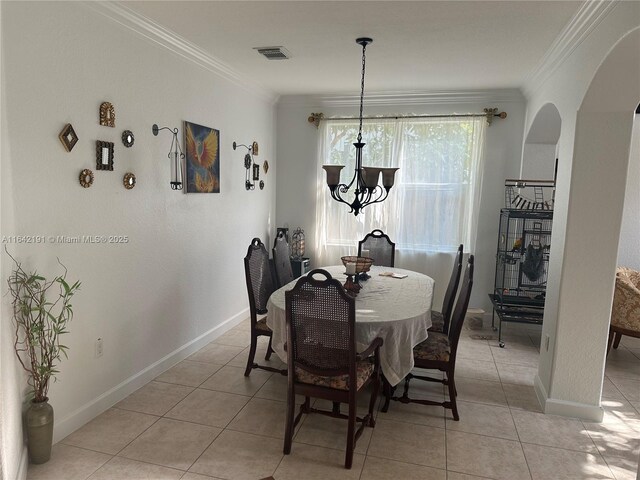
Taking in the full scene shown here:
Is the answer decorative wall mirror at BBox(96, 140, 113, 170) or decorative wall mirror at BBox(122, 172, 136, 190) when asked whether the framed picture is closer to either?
decorative wall mirror at BBox(122, 172, 136, 190)

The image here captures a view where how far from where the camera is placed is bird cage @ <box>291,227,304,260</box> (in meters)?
5.42

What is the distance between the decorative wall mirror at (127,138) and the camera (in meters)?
2.90

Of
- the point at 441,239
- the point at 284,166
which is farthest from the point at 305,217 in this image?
the point at 441,239

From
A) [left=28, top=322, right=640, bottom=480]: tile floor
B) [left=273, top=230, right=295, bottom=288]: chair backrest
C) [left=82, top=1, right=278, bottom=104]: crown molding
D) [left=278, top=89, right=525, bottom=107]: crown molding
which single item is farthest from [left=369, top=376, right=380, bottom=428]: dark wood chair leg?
[left=278, top=89, right=525, bottom=107]: crown molding

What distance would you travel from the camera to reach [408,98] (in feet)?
16.3

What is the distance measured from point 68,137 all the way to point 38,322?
1.01m

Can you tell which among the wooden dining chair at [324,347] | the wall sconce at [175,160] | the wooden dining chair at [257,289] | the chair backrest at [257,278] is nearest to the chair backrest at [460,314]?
the wooden dining chair at [324,347]

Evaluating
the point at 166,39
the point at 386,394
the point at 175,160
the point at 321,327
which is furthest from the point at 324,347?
the point at 166,39

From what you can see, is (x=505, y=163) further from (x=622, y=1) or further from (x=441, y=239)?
(x=622, y=1)

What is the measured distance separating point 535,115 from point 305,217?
2.74 metres

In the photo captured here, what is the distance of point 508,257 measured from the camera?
14.8ft

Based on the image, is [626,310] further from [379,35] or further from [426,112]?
[379,35]

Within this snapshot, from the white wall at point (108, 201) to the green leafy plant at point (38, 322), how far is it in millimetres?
87

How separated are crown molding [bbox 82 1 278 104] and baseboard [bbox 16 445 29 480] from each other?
2.45 meters
